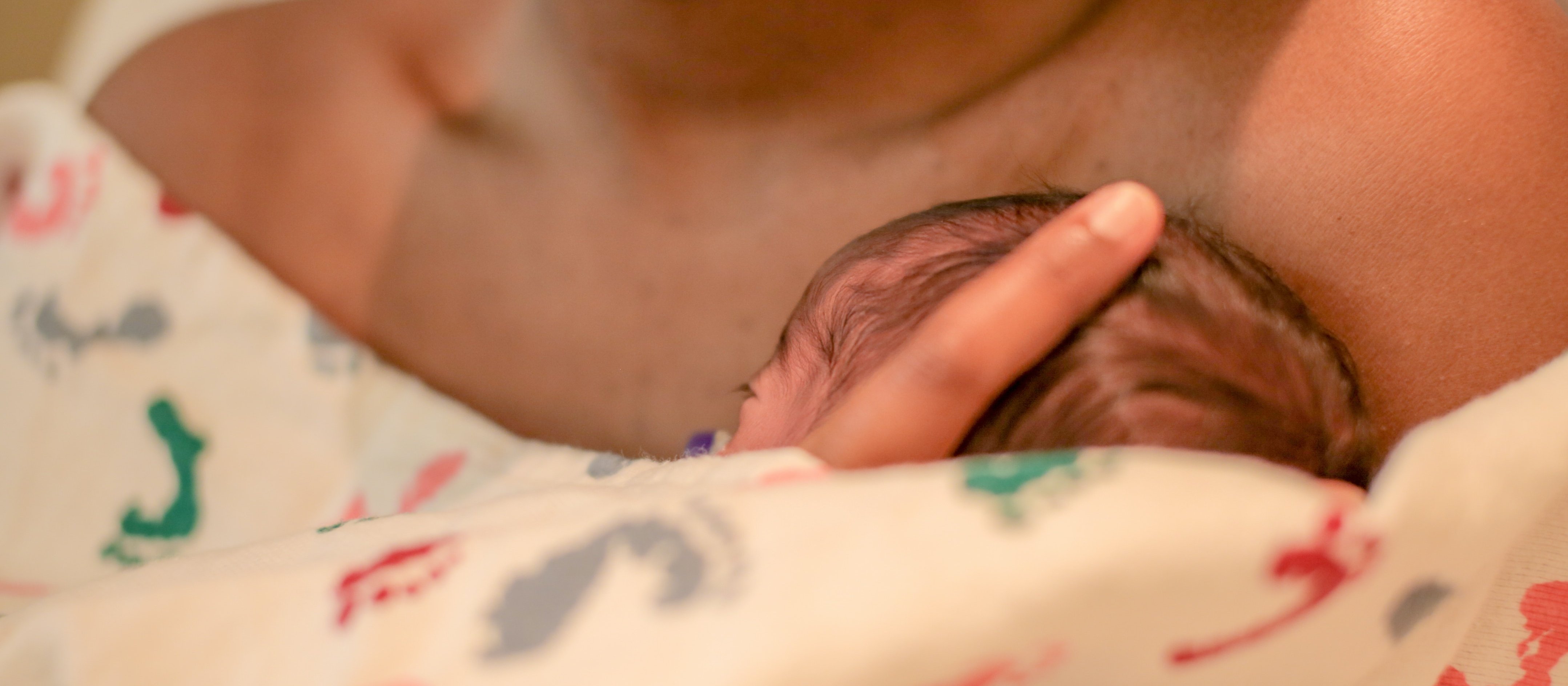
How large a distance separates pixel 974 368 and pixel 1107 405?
0.07 m

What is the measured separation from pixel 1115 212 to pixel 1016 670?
0.25 metres

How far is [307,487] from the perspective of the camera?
0.79 meters

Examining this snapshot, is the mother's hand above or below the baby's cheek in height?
above

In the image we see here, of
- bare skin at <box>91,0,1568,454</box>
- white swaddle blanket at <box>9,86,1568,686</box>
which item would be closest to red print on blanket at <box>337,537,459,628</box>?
white swaddle blanket at <box>9,86,1568,686</box>

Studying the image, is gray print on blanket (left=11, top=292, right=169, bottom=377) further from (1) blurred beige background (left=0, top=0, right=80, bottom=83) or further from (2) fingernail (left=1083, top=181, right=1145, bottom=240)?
(2) fingernail (left=1083, top=181, right=1145, bottom=240)

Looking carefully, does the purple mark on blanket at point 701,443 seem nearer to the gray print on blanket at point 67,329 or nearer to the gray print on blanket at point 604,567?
the gray print on blanket at point 604,567

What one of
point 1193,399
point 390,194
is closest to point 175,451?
point 390,194

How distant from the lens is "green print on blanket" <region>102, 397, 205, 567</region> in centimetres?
78

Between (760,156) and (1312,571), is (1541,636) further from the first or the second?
(760,156)

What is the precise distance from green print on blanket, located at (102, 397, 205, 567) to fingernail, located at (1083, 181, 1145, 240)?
0.72 metres

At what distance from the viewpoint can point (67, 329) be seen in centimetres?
84

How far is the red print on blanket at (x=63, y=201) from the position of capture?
34.5 inches

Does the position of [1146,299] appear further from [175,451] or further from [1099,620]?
[175,451]

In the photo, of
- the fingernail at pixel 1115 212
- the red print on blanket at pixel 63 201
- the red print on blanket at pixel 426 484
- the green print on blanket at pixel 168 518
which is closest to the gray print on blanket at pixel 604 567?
the fingernail at pixel 1115 212
